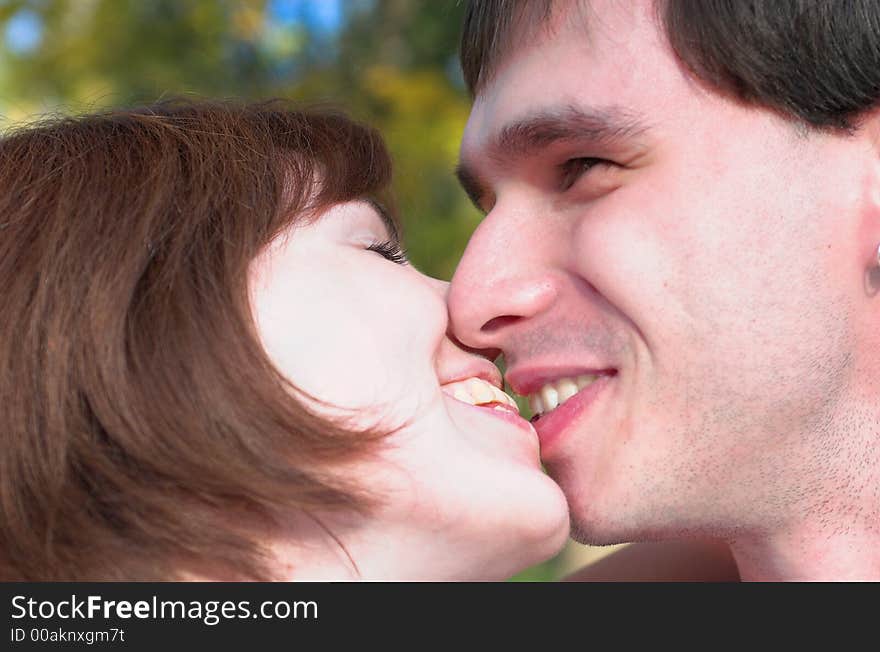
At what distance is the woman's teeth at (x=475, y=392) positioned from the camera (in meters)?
2.66

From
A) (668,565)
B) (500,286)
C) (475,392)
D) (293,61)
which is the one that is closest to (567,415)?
(475,392)

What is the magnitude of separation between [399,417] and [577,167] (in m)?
0.94

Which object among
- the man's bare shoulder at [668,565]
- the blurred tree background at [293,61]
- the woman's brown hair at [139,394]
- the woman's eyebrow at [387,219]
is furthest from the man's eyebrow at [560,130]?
the blurred tree background at [293,61]

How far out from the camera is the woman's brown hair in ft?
6.70

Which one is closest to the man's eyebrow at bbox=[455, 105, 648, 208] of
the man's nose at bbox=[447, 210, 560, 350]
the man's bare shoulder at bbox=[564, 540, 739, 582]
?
the man's nose at bbox=[447, 210, 560, 350]

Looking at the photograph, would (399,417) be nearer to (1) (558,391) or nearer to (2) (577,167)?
(1) (558,391)

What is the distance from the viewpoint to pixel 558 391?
2850 mm

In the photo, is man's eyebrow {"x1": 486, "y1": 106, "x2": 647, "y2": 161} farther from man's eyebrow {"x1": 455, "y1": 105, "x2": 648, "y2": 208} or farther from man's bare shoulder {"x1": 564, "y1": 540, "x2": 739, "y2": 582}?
man's bare shoulder {"x1": 564, "y1": 540, "x2": 739, "y2": 582}

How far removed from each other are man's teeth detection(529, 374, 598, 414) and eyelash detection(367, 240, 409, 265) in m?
0.53

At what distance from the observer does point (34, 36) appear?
7.94 metres

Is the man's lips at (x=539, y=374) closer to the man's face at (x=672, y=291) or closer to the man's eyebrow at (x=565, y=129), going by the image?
the man's face at (x=672, y=291)
